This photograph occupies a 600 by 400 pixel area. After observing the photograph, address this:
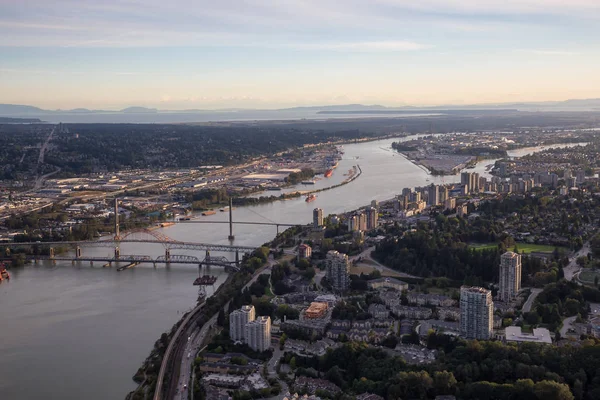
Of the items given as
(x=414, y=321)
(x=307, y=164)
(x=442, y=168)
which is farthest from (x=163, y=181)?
(x=414, y=321)

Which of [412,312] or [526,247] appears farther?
[526,247]

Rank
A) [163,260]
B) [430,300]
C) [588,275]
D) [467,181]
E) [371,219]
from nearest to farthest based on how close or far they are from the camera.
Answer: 1. [430,300]
2. [588,275]
3. [163,260]
4. [371,219]
5. [467,181]

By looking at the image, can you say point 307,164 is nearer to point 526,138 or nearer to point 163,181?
point 163,181

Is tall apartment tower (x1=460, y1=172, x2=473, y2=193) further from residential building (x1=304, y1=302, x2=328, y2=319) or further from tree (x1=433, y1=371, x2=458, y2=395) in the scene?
tree (x1=433, y1=371, x2=458, y2=395)

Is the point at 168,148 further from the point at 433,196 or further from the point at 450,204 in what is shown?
the point at 450,204

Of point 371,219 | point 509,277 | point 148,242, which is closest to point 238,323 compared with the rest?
point 509,277
